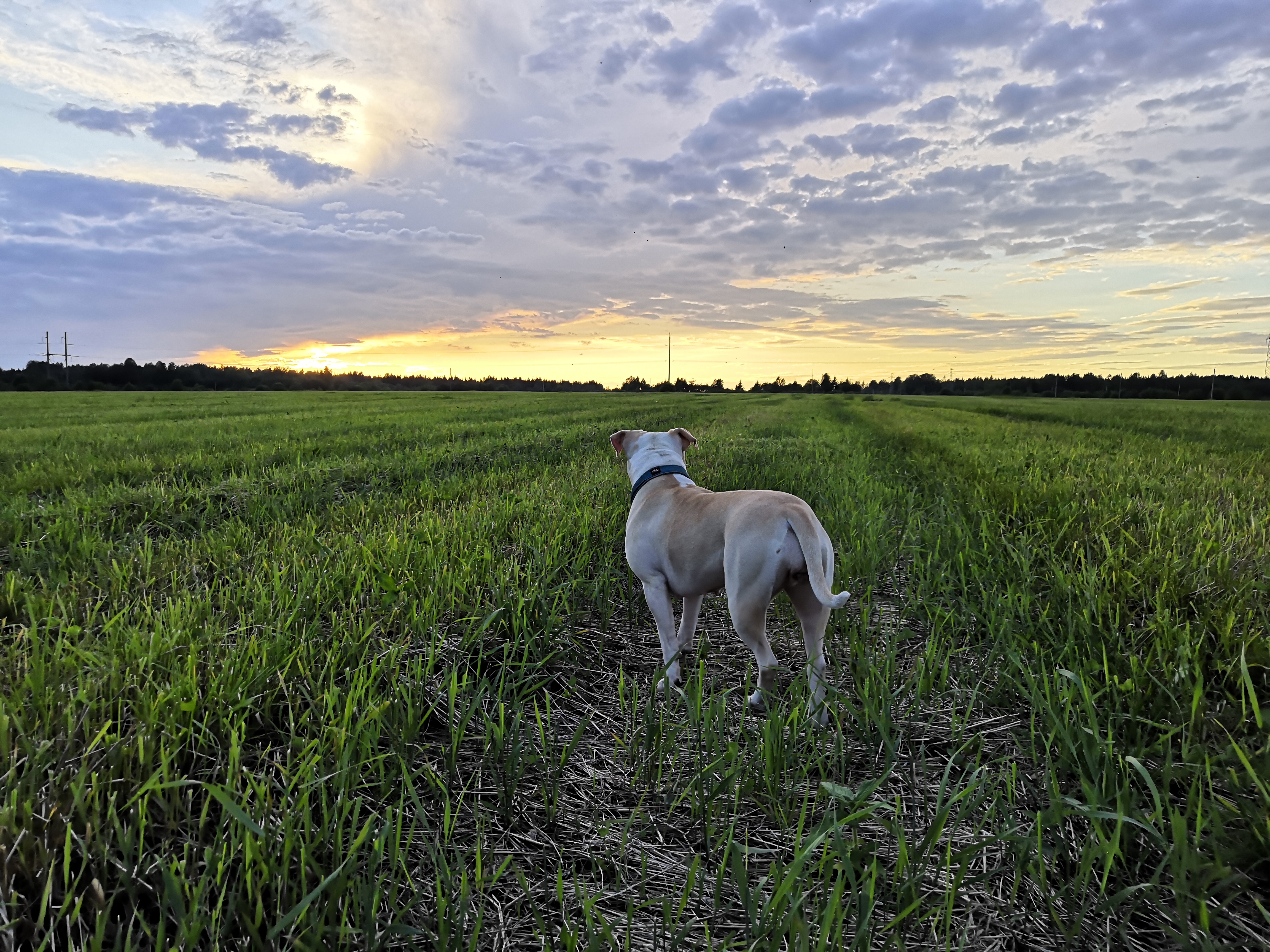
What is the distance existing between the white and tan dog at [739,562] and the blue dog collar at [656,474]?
0.45 ft

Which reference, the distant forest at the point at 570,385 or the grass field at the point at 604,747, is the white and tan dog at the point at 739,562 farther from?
the distant forest at the point at 570,385

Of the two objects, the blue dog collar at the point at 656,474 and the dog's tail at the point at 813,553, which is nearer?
the dog's tail at the point at 813,553

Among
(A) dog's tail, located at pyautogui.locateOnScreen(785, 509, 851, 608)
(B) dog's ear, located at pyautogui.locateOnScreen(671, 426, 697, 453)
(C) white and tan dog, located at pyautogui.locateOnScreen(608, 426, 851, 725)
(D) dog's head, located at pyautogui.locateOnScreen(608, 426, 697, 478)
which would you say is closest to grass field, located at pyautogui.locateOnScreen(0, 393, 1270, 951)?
(C) white and tan dog, located at pyautogui.locateOnScreen(608, 426, 851, 725)

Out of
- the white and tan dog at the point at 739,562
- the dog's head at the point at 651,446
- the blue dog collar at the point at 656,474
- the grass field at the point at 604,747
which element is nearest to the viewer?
the grass field at the point at 604,747

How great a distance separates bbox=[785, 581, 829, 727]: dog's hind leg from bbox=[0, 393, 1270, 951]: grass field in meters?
0.12

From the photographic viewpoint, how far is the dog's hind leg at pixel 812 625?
2.88 m

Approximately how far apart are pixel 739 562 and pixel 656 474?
4.20ft

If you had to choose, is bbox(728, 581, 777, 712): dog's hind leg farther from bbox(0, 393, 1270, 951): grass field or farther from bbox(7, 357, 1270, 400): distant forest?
bbox(7, 357, 1270, 400): distant forest

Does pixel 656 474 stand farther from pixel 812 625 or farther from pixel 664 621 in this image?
pixel 812 625

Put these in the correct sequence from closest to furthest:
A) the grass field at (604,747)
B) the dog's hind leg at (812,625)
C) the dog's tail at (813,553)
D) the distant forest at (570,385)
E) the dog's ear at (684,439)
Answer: the grass field at (604,747) → the dog's tail at (813,553) → the dog's hind leg at (812,625) → the dog's ear at (684,439) → the distant forest at (570,385)

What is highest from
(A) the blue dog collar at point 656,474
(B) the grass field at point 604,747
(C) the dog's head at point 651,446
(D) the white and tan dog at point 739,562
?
(C) the dog's head at point 651,446

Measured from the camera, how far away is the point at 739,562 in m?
2.83

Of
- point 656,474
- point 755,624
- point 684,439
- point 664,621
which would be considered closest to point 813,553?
point 755,624

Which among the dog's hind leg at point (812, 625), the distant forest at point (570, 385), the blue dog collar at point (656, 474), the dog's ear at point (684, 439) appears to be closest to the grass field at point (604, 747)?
the dog's hind leg at point (812, 625)
